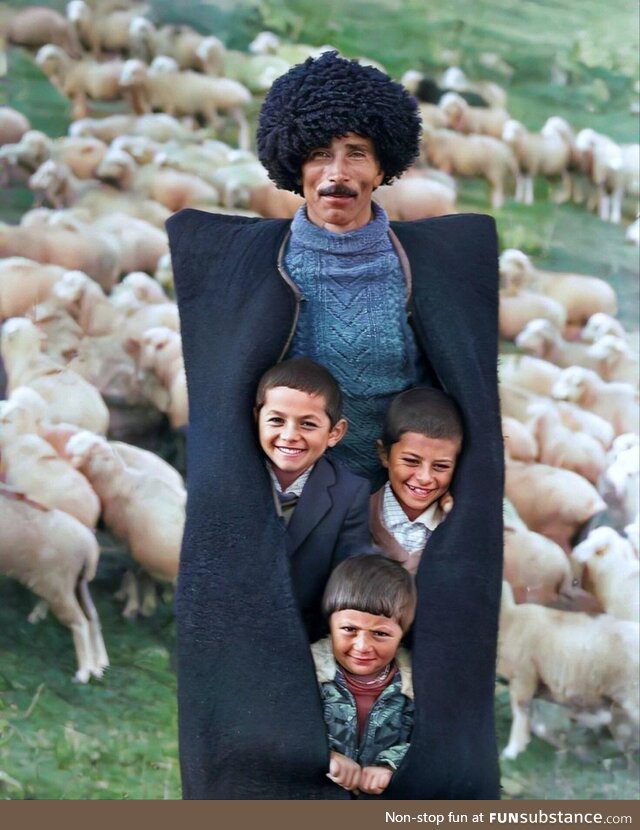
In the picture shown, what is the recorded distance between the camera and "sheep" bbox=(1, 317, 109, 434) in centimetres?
330

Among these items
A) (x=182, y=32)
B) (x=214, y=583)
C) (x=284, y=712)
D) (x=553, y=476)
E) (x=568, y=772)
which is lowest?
(x=568, y=772)

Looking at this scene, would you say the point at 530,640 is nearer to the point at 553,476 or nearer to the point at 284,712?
the point at 553,476

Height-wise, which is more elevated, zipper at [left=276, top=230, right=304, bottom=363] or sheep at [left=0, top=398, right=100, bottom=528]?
zipper at [left=276, top=230, right=304, bottom=363]

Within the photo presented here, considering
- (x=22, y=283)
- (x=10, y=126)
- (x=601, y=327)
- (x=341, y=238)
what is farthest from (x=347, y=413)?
(x=10, y=126)

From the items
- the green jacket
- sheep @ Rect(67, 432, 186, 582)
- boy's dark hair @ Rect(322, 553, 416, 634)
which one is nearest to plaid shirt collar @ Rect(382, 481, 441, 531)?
boy's dark hair @ Rect(322, 553, 416, 634)

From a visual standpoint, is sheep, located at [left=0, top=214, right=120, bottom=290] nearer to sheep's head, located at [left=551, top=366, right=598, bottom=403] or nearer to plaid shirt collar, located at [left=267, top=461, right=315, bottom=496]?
sheep's head, located at [left=551, top=366, right=598, bottom=403]

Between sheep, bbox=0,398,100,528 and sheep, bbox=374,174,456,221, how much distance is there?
1168 mm

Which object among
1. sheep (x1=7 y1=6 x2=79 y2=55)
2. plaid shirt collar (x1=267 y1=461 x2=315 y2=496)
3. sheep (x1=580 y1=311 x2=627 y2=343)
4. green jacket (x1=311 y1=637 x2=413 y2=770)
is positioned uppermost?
sheep (x1=7 y1=6 x2=79 y2=55)

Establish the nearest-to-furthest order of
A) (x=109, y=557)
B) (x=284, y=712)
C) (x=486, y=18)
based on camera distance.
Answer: (x=284, y=712) < (x=109, y=557) < (x=486, y=18)

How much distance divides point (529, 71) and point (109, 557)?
5.90 ft

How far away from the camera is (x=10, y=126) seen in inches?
134

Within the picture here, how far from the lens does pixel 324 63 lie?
7.38ft

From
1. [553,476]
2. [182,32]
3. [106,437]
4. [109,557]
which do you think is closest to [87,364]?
[106,437]

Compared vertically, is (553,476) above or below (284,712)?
above
